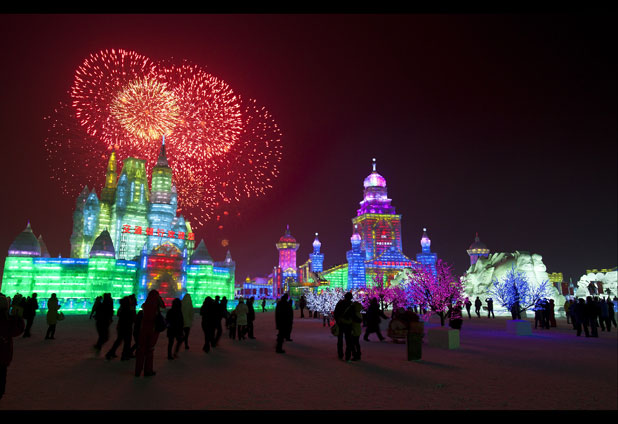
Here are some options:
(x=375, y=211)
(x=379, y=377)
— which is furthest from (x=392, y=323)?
(x=375, y=211)

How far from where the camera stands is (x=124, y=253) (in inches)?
3201

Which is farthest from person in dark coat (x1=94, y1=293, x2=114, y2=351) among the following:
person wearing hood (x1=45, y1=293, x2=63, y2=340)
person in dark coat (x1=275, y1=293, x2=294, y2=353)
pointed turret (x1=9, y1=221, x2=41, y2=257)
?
pointed turret (x1=9, y1=221, x2=41, y2=257)

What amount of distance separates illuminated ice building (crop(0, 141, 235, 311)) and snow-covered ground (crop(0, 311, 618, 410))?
52.6 meters

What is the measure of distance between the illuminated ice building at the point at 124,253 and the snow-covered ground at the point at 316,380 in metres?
52.6

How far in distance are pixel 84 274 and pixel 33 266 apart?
23.1ft

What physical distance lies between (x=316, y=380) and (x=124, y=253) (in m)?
81.6

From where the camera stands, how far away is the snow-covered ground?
649cm

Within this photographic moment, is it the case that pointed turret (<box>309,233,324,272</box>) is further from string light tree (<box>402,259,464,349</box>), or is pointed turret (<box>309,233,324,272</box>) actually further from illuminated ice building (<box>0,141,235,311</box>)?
string light tree (<box>402,259,464,349</box>)

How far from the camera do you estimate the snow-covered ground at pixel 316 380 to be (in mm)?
6488

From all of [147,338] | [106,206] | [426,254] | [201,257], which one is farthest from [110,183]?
[147,338]

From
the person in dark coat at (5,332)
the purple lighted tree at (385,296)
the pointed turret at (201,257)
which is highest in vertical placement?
the pointed turret at (201,257)

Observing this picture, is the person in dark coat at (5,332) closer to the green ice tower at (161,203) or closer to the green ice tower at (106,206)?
the green ice tower at (161,203)

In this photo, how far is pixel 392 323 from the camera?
15242 mm

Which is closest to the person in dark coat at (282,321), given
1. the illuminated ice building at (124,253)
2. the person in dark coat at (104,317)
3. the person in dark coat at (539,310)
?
the person in dark coat at (104,317)
